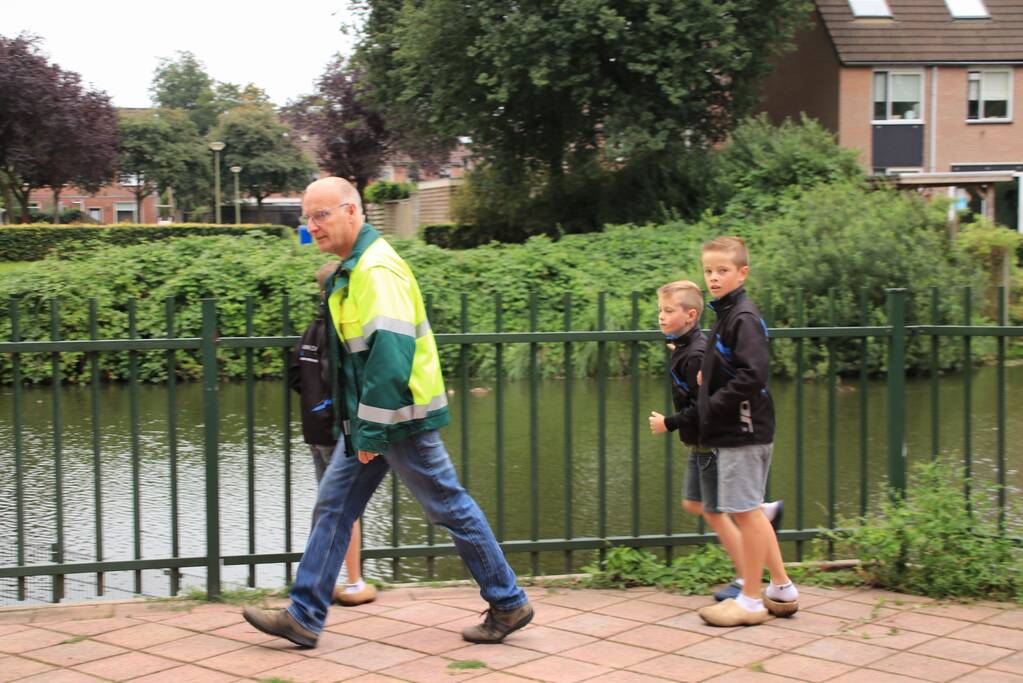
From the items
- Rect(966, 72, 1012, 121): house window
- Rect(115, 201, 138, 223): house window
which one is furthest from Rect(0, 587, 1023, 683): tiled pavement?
Rect(115, 201, 138, 223): house window

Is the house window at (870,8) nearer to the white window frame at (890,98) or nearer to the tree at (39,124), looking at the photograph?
the white window frame at (890,98)

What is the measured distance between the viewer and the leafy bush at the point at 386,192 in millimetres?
46656

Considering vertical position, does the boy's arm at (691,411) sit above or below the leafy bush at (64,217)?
below

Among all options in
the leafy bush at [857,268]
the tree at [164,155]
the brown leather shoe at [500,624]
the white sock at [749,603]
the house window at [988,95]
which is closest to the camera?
the brown leather shoe at [500,624]

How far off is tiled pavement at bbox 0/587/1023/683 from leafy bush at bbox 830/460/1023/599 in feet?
0.39

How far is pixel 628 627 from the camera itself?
473 centimetres

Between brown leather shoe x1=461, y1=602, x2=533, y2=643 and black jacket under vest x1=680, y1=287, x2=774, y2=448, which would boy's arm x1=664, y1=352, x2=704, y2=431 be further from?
brown leather shoe x1=461, y1=602, x2=533, y2=643

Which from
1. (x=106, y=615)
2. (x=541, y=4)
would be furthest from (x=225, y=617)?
(x=541, y=4)

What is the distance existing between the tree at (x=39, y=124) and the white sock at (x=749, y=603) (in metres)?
45.9

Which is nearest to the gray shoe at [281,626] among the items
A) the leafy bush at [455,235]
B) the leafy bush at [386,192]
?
the leafy bush at [455,235]

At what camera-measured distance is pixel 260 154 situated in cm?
7212

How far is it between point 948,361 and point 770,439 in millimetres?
12325

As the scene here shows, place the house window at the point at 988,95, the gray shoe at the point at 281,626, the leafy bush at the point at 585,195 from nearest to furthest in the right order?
1. the gray shoe at the point at 281,626
2. the leafy bush at the point at 585,195
3. the house window at the point at 988,95

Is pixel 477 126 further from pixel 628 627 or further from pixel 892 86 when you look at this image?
pixel 628 627
